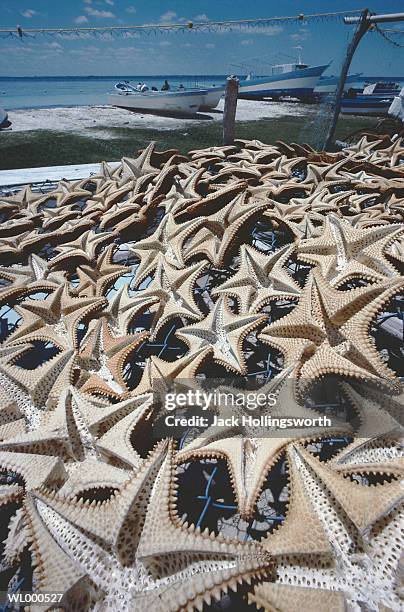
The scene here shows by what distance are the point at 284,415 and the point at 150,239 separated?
266 cm

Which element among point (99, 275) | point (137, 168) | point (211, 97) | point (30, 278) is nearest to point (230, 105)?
point (137, 168)

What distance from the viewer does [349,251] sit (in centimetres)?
330

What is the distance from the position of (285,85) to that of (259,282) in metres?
59.5

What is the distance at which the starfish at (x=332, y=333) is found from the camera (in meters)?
2.34

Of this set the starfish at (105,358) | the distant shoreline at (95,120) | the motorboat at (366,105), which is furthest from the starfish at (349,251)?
the motorboat at (366,105)

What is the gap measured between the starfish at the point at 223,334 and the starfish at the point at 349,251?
0.85m

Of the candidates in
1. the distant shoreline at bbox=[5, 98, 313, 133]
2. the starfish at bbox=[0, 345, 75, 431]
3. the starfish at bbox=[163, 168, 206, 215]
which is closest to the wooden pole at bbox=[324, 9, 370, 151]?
the starfish at bbox=[163, 168, 206, 215]

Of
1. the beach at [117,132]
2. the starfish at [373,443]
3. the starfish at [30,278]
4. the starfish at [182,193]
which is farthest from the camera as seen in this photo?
the beach at [117,132]

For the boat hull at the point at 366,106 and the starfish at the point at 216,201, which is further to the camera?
the boat hull at the point at 366,106

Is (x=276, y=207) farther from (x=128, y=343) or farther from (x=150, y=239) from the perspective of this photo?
(x=128, y=343)

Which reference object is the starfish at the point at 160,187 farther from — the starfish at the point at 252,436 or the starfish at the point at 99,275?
the starfish at the point at 252,436

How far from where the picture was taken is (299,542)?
1.64 meters

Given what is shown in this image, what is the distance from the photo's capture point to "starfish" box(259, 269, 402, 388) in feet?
7.68

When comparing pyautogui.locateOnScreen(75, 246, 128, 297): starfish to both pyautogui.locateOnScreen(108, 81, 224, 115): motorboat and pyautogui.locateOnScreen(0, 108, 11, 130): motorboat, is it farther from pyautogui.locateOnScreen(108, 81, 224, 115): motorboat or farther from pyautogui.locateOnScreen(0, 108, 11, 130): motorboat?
pyautogui.locateOnScreen(108, 81, 224, 115): motorboat
